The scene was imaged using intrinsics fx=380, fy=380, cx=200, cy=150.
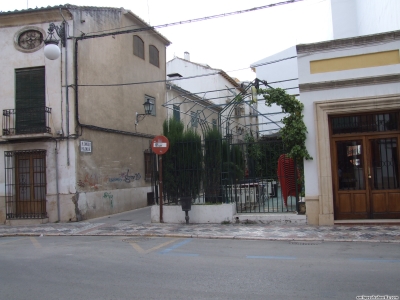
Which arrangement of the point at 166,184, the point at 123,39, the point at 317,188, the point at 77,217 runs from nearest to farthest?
the point at 317,188, the point at 166,184, the point at 77,217, the point at 123,39

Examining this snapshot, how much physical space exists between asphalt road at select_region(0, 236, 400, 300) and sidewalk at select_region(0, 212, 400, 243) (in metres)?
0.56

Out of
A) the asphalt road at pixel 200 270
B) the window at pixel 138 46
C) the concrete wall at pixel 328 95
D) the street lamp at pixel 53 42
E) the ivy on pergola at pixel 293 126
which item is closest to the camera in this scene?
the asphalt road at pixel 200 270

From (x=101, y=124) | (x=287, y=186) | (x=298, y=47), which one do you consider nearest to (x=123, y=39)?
(x=101, y=124)

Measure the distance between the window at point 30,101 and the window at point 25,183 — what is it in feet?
3.23

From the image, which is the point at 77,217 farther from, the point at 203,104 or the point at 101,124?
the point at 203,104

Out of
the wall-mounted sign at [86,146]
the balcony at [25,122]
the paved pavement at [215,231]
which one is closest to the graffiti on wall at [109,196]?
the paved pavement at [215,231]

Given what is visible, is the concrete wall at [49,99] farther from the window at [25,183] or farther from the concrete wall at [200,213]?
the concrete wall at [200,213]

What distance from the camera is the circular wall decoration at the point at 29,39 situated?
1481 centimetres

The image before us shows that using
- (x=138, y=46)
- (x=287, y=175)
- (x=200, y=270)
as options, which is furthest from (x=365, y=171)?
(x=138, y=46)

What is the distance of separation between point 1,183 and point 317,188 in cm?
1168

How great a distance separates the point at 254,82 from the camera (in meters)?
13.0

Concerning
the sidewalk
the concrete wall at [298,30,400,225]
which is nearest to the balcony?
the sidewalk

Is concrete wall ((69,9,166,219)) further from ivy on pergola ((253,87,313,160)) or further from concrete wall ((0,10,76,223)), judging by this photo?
ivy on pergola ((253,87,313,160))

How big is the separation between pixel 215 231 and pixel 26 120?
28.8ft
